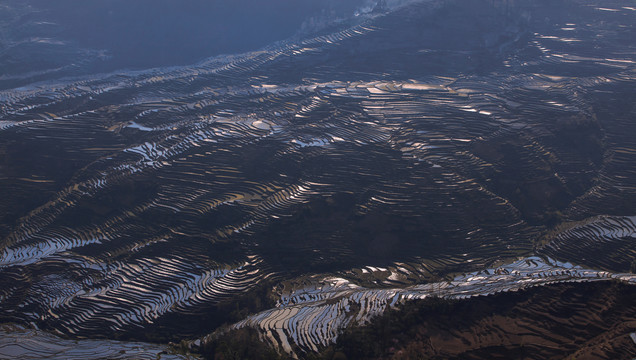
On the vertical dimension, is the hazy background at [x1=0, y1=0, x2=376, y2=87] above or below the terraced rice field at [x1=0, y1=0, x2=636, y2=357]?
above

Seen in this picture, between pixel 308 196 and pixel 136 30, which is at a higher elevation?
pixel 136 30

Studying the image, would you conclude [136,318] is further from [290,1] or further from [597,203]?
[290,1]

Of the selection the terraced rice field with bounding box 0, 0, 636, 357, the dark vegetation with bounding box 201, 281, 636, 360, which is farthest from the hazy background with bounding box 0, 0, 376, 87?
the dark vegetation with bounding box 201, 281, 636, 360

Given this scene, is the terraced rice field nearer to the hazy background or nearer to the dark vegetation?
the dark vegetation

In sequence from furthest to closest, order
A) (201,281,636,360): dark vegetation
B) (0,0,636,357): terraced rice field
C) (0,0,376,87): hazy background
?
(0,0,376,87): hazy background, (0,0,636,357): terraced rice field, (201,281,636,360): dark vegetation

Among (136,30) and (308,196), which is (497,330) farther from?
(136,30)

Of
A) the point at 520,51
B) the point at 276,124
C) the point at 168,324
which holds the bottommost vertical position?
the point at 168,324

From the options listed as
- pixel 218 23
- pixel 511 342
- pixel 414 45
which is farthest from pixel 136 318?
pixel 218 23

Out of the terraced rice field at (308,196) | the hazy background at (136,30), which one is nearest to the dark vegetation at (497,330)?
the terraced rice field at (308,196)

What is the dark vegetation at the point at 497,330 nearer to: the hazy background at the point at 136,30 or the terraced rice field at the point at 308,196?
the terraced rice field at the point at 308,196

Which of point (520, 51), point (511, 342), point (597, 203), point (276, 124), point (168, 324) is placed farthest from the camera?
point (520, 51)

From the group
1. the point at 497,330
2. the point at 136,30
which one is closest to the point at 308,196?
the point at 497,330
